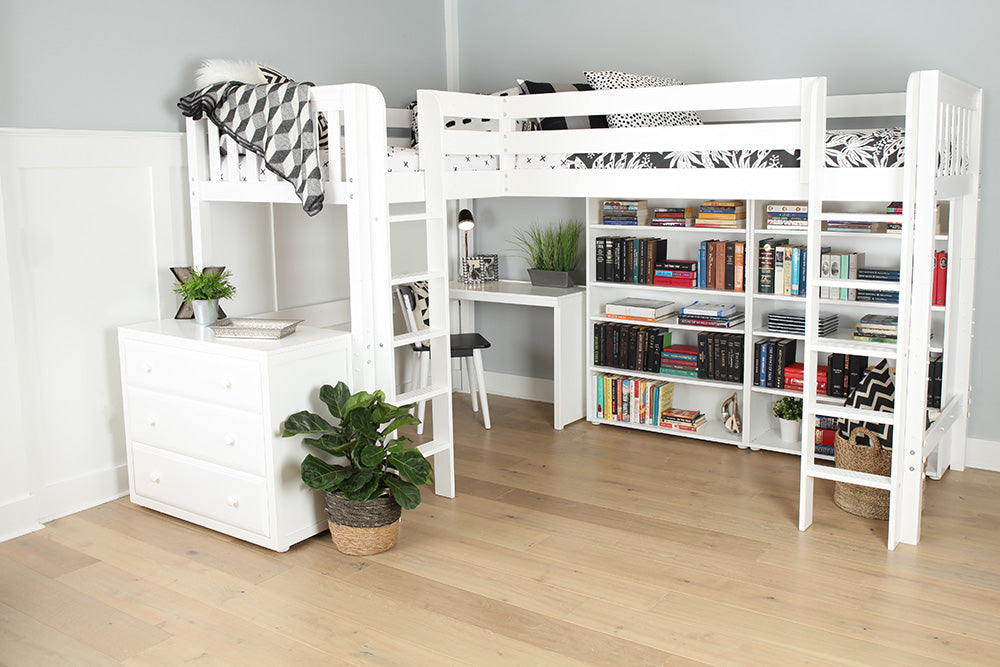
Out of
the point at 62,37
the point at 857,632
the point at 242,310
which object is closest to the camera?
the point at 857,632

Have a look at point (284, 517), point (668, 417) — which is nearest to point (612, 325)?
point (668, 417)

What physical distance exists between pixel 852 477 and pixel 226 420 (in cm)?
213

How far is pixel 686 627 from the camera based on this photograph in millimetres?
2547

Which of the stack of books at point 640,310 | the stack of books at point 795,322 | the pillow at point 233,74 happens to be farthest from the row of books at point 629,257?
the pillow at point 233,74

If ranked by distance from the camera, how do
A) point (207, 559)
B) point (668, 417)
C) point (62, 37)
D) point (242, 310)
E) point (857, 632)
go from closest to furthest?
1. point (857, 632)
2. point (207, 559)
3. point (62, 37)
4. point (242, 310)
5. point (668, 417)

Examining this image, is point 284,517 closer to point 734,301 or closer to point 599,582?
point 599,582

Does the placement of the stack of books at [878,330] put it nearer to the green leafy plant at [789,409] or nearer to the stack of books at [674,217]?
the green leafy plant at [789,409]

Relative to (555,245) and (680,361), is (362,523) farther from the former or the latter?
(555,245)

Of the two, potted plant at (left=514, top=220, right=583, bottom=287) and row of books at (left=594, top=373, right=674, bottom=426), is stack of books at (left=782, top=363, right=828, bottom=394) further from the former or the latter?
potted plant at (left=514, top=220, right=583, bottom=287)

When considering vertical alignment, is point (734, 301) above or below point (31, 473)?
above

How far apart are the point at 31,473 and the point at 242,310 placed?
1.07m

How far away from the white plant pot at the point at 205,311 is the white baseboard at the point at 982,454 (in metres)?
3.11

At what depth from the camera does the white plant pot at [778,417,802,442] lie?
4.07 metres

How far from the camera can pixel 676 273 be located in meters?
4.30
